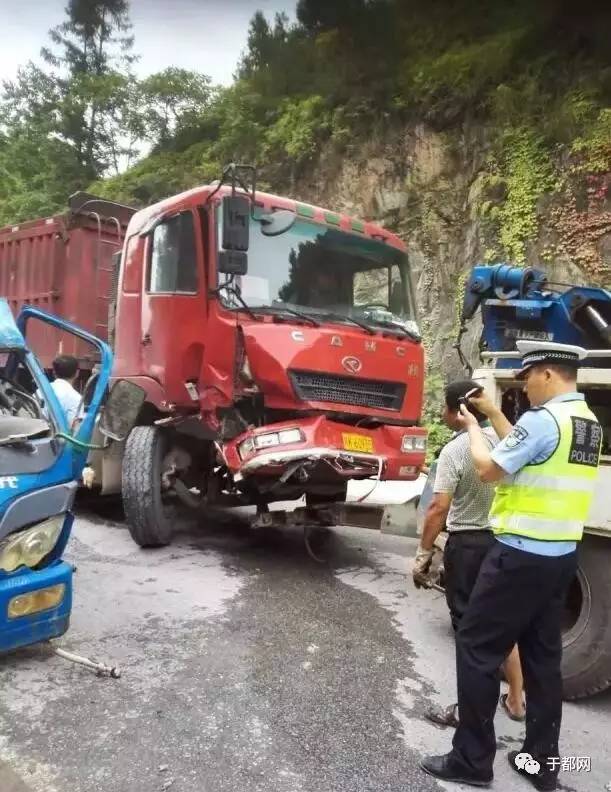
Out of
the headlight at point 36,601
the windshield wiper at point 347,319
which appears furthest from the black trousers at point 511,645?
the windshield wiper at point 347,319

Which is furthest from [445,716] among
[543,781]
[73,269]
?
[73,269]

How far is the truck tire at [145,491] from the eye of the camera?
5.32m

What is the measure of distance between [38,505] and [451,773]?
78.9 inches

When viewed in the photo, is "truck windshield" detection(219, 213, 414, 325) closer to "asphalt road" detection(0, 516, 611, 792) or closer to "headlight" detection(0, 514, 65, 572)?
"asphalt road" detection(0, 516, 611, 792)

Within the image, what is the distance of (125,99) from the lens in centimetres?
2189

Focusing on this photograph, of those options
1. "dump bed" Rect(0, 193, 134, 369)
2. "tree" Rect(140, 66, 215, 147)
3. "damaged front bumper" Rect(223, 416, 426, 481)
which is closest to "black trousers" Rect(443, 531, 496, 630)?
"damaged front bumper" Rect(223, 416, 426, 481)

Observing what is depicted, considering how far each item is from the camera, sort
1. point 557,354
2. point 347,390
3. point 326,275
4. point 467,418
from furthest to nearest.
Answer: point 326,275 < point 347,390 < point 467,418 < point 557,354

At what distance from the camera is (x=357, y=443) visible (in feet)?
16.1

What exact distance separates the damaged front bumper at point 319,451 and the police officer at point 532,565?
2119mm

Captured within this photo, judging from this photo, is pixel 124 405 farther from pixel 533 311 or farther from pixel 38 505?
pixel 533 311

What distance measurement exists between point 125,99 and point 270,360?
20299 mm

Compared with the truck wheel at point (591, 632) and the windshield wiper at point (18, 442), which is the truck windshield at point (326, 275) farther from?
the truck wheel at point (591, 632)

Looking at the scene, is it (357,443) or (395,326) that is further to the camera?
(395,326)

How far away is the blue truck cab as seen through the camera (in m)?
2.81
